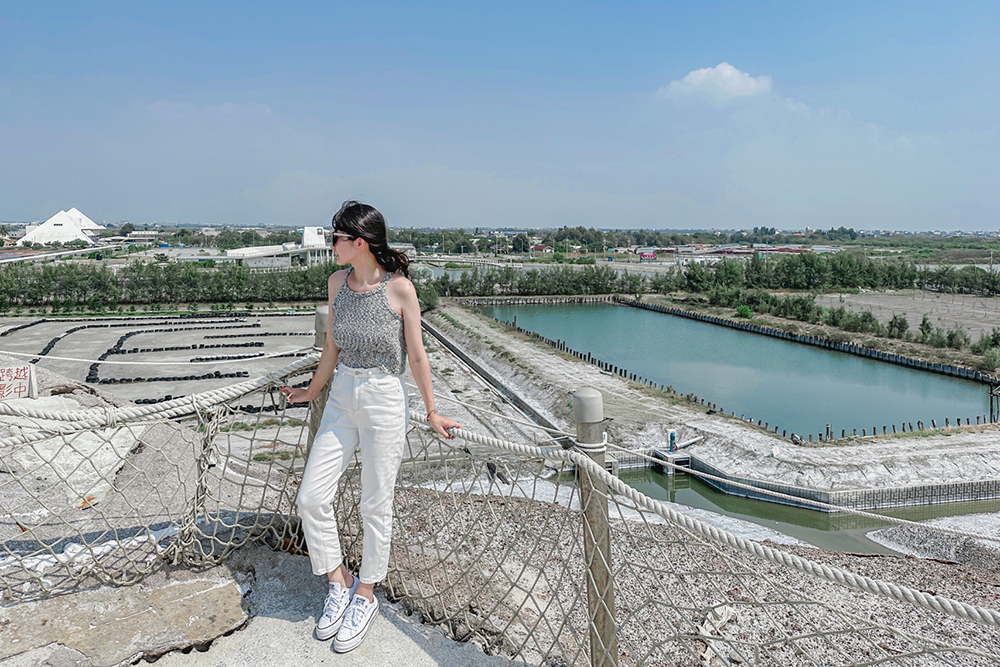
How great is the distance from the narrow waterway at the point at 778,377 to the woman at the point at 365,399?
1322 cm

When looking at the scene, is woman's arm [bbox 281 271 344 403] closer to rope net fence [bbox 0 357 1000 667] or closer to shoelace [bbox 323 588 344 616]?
rope net fence [bbox 0 357 1000 667]

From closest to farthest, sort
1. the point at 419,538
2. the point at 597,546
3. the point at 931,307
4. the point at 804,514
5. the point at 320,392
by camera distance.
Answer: the point at 597,546, the point at 320,392, the point at 419,538, the point at 804,514, the point at 931,307

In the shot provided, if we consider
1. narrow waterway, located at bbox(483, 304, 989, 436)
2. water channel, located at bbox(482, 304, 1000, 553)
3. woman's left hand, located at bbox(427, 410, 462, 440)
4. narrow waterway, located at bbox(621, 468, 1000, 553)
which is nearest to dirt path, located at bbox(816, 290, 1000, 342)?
narrow waterway, located at bbox(483, 304, 989, 436)

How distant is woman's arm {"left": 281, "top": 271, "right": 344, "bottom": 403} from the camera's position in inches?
75.9

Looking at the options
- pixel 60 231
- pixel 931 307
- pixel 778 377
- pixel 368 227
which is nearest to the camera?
pixel 368 227

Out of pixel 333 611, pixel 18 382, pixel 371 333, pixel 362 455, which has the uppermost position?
pixel 371 333

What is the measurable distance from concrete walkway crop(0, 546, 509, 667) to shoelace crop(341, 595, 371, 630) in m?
0.07

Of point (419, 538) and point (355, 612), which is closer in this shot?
point (355, 612)

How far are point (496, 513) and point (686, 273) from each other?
1428 inches

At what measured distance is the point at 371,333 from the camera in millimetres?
1779

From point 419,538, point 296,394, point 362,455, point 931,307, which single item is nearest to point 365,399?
point 362,455

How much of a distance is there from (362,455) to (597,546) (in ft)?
2.15

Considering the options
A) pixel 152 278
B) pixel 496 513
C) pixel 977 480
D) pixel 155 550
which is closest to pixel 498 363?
pixel 977 480

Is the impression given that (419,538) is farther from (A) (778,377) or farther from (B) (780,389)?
(A) (778,377)
